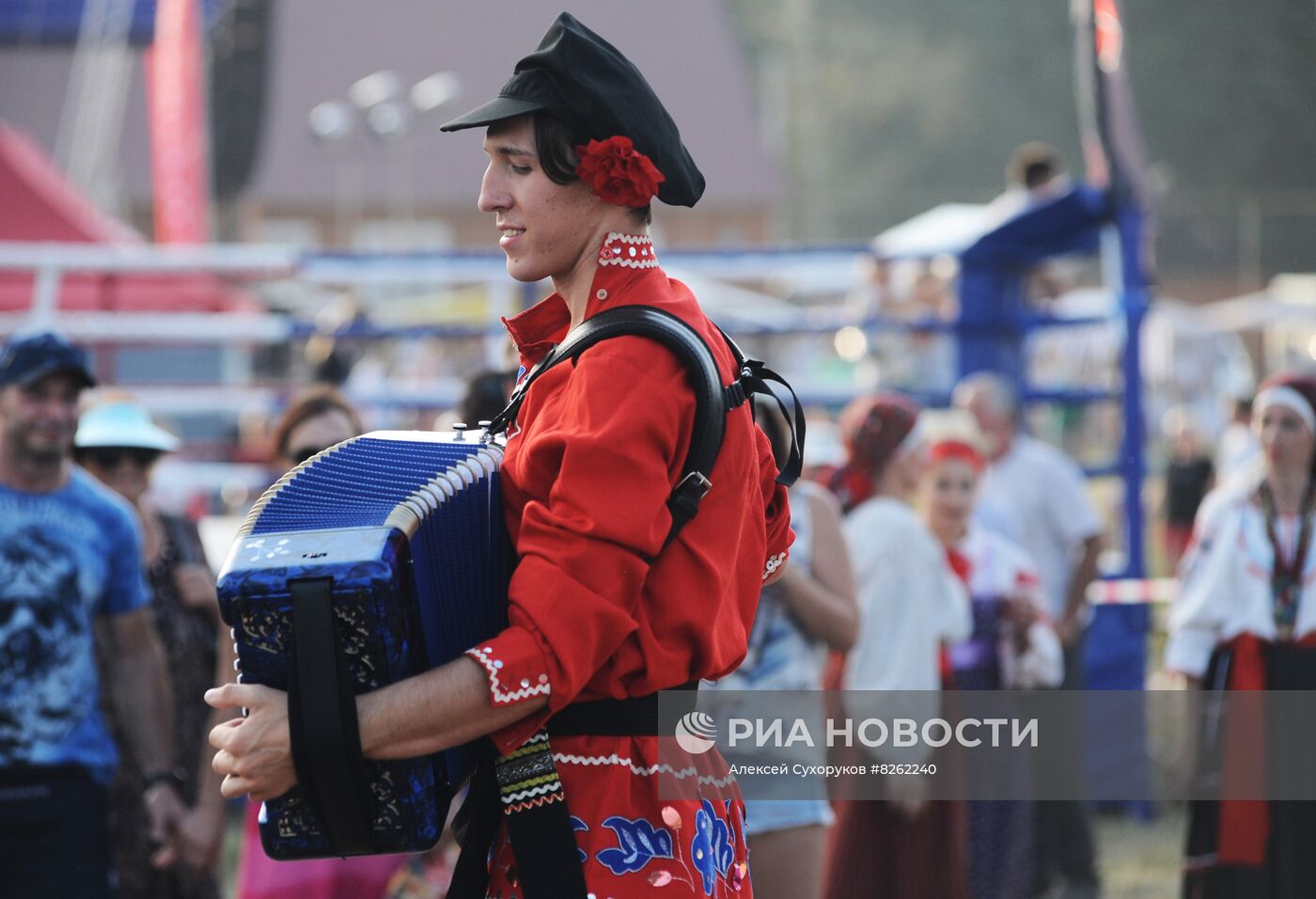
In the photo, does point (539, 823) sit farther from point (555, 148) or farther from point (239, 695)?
point (555, 148)

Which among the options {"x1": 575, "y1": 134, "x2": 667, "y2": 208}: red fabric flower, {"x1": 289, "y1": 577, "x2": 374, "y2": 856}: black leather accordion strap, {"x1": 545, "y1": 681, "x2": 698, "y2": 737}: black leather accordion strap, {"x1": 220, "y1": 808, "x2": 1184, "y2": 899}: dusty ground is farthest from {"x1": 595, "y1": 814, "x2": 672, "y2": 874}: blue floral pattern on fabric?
{"x1": 220, "y1": 808, "x2": 1184, "y2": 899}: dusty ground

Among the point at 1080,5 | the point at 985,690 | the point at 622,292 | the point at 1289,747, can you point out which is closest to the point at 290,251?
the point at 1080,5

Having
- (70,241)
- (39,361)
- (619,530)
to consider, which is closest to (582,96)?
(619,530)

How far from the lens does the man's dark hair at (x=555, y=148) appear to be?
93.8 inches

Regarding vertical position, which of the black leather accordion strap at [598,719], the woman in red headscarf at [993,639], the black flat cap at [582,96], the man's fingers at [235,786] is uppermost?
the black flat cap at [582,96]

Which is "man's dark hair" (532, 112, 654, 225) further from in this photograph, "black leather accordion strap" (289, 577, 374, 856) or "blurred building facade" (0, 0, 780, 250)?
"blurred building facade" (0, 0, 780, 250)

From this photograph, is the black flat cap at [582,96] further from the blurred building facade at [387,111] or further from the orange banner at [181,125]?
the blurred building facade at [387,111]

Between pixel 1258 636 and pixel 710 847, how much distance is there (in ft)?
11.2

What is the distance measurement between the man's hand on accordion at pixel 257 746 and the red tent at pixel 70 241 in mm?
8803

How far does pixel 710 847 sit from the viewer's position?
2.44 m

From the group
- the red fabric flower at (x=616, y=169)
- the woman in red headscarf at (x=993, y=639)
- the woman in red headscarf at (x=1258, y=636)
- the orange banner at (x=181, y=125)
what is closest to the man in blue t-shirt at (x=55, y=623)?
the red fabric flower at (x=616, y=169)

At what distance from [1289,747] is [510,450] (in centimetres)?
377

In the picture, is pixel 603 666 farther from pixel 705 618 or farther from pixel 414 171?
pixel 414 171

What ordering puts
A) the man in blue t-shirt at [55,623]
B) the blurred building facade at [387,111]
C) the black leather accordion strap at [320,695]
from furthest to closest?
1. the blurred building facade at [387,111]
2. the man in blue t-shirt at [55,623]
3. the black leather accordion strap at [320,695]
